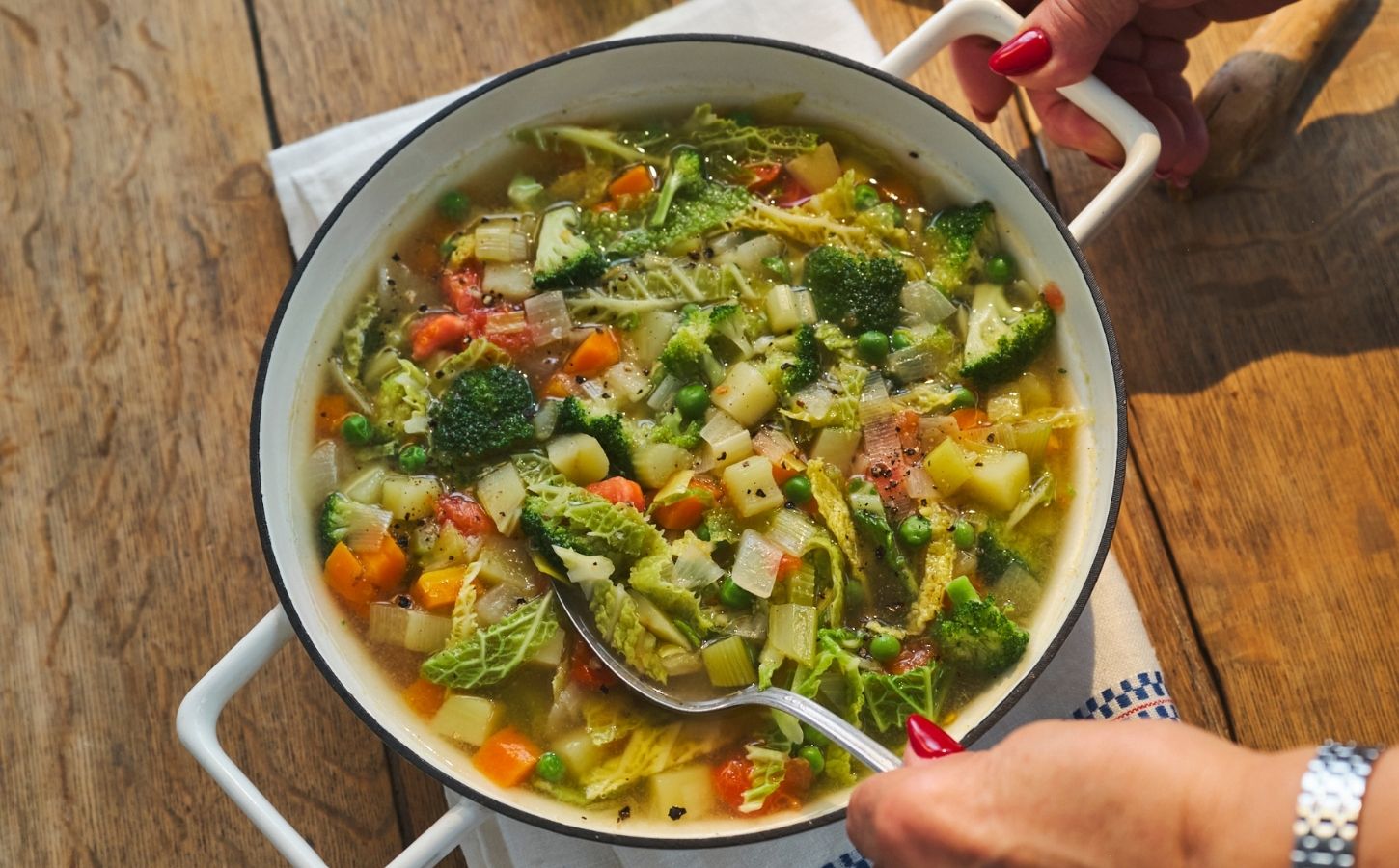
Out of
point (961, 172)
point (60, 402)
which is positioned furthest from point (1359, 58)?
point (60, 402)

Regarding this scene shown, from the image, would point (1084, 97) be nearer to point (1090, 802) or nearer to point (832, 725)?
point (832, 725)

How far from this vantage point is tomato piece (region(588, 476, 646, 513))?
101 inches

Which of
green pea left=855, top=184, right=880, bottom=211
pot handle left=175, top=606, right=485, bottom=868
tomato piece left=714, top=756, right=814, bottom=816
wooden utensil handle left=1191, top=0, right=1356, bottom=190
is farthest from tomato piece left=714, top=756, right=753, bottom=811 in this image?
wooden utensil handle left=1191, top=0, right=1356, bottom=190

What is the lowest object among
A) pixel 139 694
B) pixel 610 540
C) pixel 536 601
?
pixel 139 694

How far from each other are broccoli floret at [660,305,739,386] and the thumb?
88 centimetres

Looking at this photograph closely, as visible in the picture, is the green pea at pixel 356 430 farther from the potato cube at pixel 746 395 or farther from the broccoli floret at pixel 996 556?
the broccoli floret at pixel 996 556

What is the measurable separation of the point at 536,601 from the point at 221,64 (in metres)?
2.00

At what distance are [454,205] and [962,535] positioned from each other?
5.10 feet

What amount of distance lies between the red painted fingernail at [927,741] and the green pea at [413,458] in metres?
1.35

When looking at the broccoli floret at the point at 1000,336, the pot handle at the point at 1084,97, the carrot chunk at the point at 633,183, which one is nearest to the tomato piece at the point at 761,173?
the carrot chunk at the point at 633,183

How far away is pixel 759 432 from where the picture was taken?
8.73ft

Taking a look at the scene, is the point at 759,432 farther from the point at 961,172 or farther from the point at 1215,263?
the point at 1215,263

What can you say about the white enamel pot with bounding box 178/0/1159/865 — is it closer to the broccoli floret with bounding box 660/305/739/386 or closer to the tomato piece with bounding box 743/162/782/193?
the tomato piece with bounding box 743/162/782/193

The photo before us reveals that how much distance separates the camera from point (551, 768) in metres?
2.51
